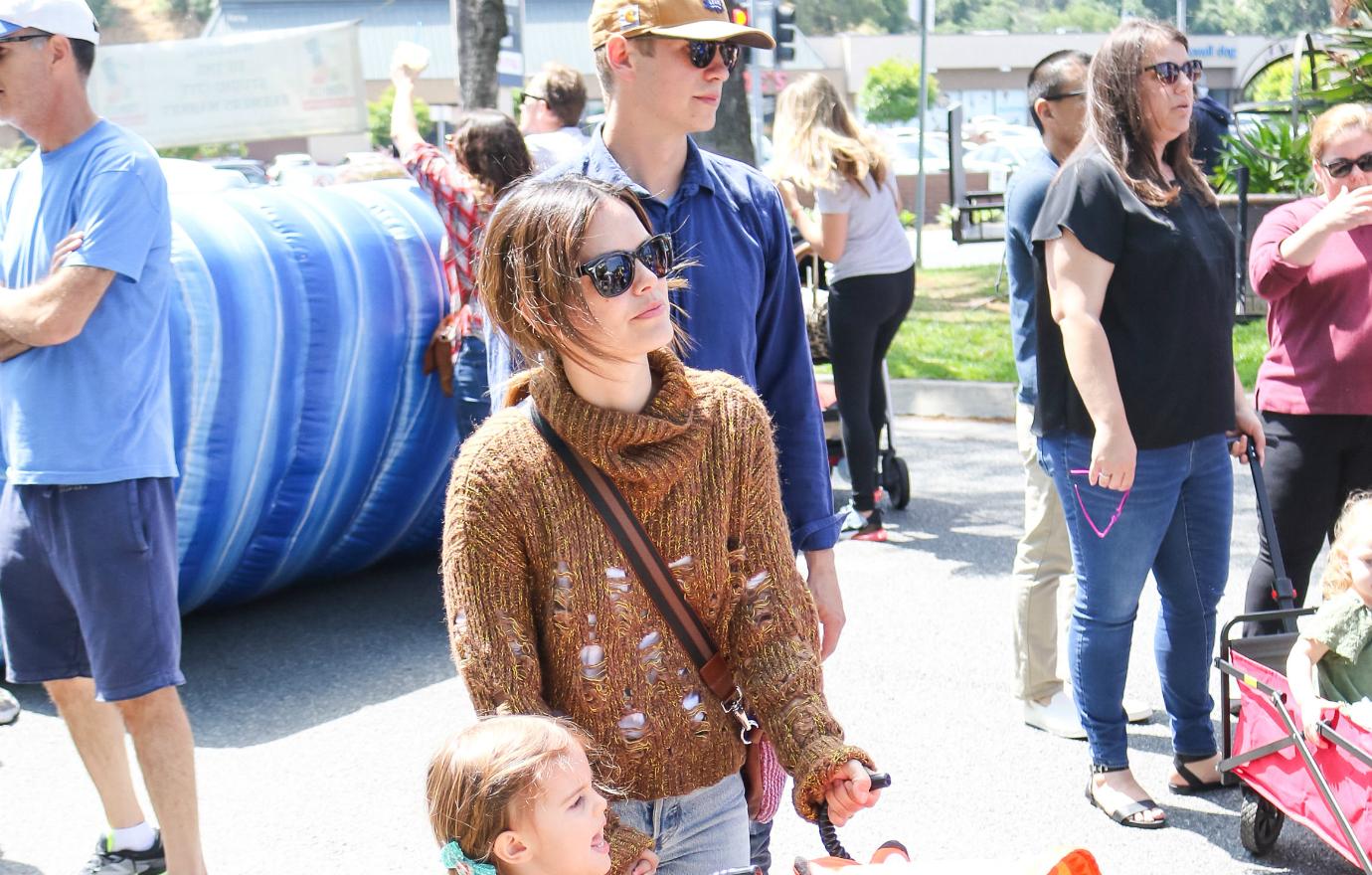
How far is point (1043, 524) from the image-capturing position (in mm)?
4465

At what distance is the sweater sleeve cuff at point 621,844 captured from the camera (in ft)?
6.61

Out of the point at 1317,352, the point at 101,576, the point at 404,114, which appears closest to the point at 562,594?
the point at 101,576

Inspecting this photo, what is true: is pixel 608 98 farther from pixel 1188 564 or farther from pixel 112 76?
pixel 112 76

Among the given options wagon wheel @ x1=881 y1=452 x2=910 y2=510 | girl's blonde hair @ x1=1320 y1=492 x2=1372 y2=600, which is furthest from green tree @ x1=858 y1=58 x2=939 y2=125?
girl's blonde hair @ x1=1320 y1=492 x2=1372 y2=600

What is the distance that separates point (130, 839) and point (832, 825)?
2355mm

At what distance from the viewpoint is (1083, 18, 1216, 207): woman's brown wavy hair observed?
3555 mm

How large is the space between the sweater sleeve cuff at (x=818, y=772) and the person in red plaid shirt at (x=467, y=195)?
3.25 m

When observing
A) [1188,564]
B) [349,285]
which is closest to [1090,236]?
[1188,564]

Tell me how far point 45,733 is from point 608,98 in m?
3.23

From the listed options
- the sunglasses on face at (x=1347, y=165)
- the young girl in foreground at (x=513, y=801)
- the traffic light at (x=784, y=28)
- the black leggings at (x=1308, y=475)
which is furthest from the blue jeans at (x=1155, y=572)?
the traffic light at (x=784, y=28)

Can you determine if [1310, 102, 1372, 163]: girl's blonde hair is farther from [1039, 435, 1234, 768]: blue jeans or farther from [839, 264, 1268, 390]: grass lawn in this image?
[839, 264, 1268, 390]: grass lawn

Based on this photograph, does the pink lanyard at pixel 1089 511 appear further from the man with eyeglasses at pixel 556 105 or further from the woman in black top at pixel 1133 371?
the man with eyeglasses at pixel 556 105

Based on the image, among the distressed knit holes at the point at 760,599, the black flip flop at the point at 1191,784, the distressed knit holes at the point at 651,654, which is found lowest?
the black flip flop at the point at 1191,784

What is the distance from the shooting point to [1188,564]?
383 centimetres
